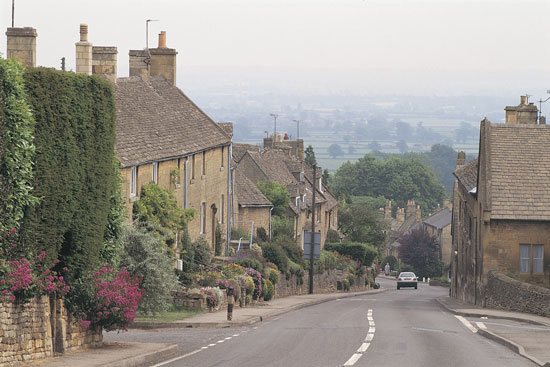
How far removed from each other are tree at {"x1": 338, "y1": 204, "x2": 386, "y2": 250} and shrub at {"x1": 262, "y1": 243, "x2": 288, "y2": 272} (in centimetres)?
4553

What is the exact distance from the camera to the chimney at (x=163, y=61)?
52375mm

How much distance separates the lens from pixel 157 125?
4341cm

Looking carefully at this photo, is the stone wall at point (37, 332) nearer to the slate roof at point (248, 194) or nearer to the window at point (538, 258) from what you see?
the window at point (538, 258)

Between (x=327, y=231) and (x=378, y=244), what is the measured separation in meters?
14.8

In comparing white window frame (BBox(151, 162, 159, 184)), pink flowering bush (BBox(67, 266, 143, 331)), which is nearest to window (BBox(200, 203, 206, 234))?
white window frame (BBox(151, 162, 159, 184))

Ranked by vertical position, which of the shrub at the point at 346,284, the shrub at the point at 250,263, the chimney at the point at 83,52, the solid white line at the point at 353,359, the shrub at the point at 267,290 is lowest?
the shrub at the point at 346,284

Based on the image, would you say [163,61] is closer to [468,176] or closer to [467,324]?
[468,176]

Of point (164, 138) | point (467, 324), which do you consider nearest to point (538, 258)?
point (467, 324)

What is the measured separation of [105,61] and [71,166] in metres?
21.4

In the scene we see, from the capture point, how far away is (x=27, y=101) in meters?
19.0

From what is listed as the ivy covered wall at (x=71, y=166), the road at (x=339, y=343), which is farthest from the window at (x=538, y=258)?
the ivy covered wall at (x=71, y=166)

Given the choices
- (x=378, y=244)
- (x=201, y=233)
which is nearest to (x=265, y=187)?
(x=201, y=233)

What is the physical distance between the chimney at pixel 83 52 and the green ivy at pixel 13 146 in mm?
14386

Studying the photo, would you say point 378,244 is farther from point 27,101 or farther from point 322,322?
point 27,101
